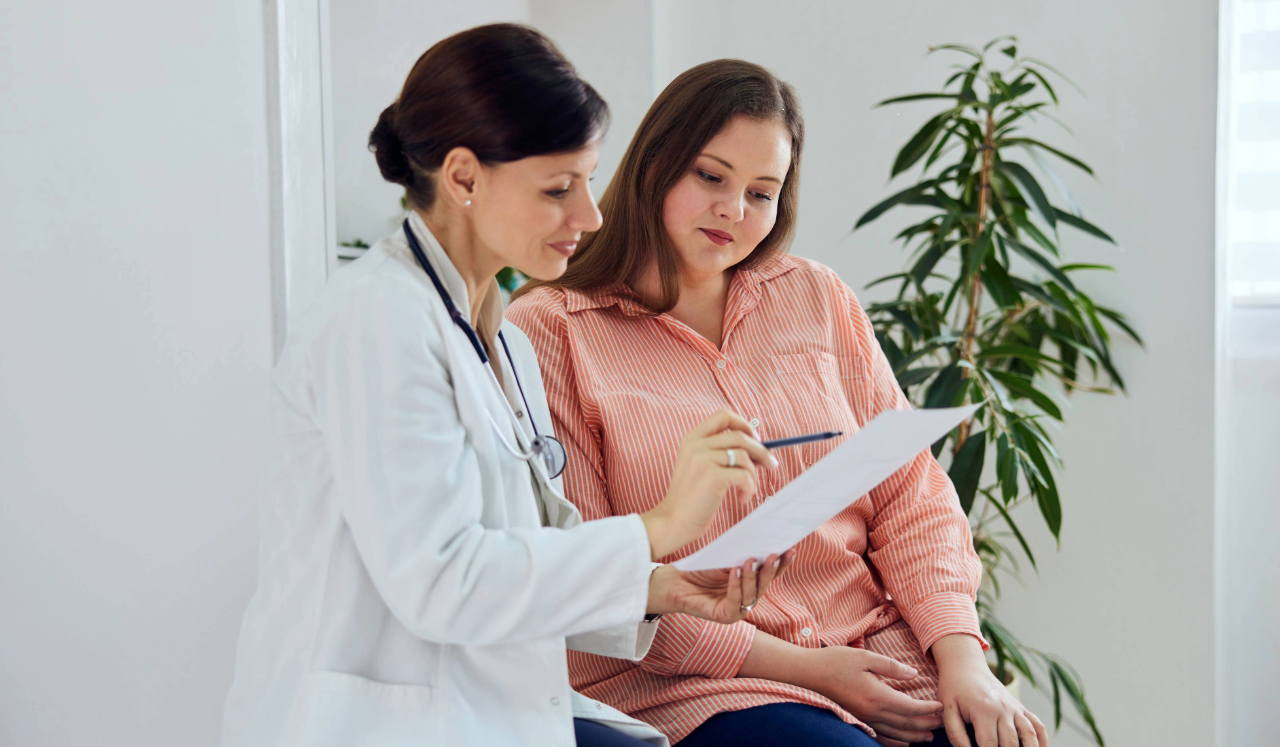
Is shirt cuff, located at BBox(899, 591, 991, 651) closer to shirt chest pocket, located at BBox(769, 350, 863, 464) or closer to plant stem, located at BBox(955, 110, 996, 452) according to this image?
shirt chest pocket, located at BBox(769, 350, 863, 464)

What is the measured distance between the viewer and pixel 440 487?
2.75 feet

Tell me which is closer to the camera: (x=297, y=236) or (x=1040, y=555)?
(x=297, y=236)

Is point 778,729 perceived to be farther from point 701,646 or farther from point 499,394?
point 499,394

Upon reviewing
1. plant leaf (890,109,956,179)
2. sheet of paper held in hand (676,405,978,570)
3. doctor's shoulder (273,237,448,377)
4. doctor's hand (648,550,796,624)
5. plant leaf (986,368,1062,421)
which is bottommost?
doctor's hand (648,550,796,624)

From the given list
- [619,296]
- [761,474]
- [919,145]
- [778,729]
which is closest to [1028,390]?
[919,145]

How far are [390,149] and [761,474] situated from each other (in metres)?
0.68

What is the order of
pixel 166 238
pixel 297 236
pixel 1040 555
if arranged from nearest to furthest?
pixel 166 238 < pixel 297 236 < pixel 1040 555

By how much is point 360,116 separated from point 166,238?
0.56 meters

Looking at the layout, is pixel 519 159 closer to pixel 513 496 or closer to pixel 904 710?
pixel 513 496

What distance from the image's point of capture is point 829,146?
106 inches

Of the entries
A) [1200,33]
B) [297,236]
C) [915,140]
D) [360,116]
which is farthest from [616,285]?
[1200,33]

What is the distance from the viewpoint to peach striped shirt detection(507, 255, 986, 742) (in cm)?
125

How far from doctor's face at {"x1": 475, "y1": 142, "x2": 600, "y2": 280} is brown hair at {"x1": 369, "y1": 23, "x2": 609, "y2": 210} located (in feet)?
0.06

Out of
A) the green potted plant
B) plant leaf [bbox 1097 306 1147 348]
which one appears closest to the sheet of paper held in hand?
the green potted plant
